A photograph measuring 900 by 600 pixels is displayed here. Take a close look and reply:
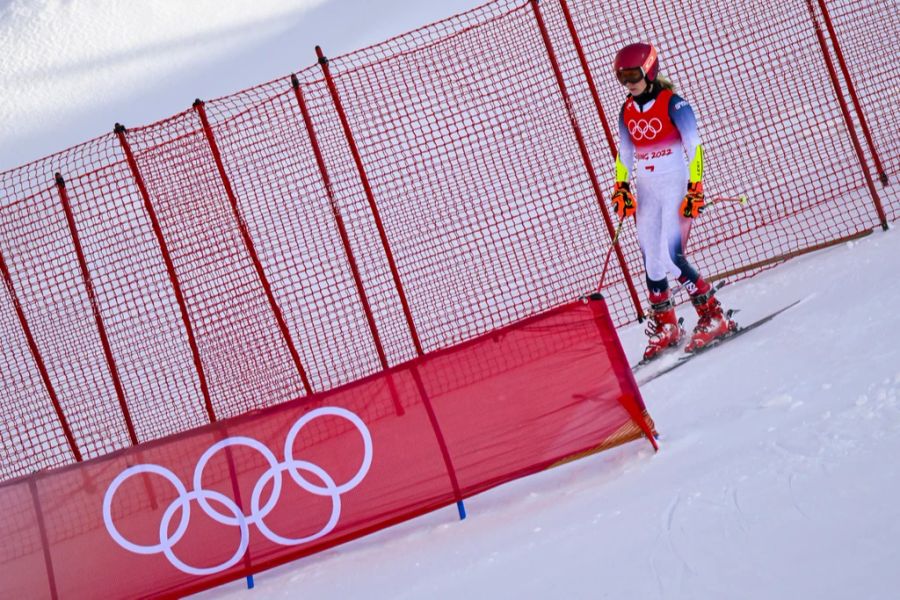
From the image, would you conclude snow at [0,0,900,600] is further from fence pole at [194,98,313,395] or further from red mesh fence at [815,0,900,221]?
fence pole at [194,98,313,395]

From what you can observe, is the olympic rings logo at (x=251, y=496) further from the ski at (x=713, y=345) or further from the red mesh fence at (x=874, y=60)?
the red mesh fence at (x=874, y=60)

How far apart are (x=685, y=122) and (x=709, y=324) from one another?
1.42 m

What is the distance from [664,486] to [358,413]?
1660mm

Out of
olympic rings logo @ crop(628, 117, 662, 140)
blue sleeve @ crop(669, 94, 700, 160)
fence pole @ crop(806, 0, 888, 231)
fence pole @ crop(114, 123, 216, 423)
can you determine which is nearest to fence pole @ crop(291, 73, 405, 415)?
fence pole @ crop(114, 123, 216, 423)

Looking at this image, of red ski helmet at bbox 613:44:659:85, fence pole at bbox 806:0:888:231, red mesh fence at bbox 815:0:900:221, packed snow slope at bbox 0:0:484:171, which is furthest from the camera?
packed snow slope at bbox 0:0:484:171

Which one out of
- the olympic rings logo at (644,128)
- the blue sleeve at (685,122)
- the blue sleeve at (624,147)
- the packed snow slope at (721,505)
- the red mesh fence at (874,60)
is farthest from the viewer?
the red mesh fence at (874,60)

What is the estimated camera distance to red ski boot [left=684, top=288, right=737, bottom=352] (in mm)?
6465

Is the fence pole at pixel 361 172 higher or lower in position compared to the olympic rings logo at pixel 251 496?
higher

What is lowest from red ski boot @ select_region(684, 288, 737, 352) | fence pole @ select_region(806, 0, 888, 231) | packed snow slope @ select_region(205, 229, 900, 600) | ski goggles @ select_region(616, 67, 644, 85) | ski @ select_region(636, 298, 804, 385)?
packed snow slope @ select_region(205, 229, 900, 600)

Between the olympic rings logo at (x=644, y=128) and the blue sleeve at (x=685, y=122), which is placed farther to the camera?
the olympic rings logo at (x=644, y=128)

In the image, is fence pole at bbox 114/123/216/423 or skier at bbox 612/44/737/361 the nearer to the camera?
skier at bbox 612/44/737/361

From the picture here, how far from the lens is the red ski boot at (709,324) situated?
6.46m

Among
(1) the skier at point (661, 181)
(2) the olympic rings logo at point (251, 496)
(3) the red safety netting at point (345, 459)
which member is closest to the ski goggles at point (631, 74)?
(1) the skier at point (661, 181)

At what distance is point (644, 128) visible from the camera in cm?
625
